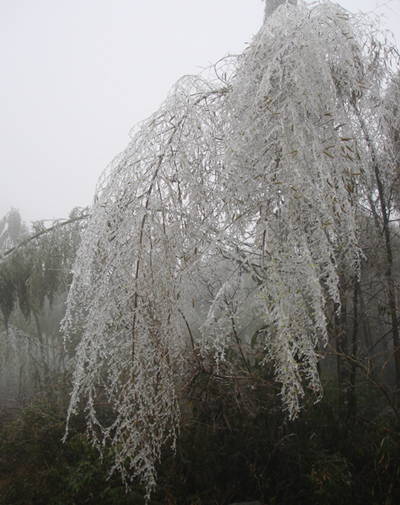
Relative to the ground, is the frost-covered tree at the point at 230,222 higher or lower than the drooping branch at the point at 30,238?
lower

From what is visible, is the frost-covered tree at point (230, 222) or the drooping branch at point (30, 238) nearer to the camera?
the frost-covered tree at point (230, 222)

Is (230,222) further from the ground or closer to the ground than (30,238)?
closer to the ground

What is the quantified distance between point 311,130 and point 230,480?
274 cm

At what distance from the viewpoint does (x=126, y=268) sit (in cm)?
119

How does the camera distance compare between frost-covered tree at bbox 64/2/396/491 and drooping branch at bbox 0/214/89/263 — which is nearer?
frost-covered tree at bbox 64/2/396/491

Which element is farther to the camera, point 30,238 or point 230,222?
point 30,238

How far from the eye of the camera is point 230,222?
1.28 metres

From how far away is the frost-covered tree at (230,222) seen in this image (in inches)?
42.2

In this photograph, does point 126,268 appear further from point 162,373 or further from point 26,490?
point 26,490

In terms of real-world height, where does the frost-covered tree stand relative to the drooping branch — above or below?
below

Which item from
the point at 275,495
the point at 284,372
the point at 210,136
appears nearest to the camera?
the point at 284,372

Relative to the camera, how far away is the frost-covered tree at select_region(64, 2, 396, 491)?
107cm

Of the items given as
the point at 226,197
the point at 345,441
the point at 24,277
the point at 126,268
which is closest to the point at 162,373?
the point at 126,268

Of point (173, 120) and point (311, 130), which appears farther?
→ point (173, 120)
